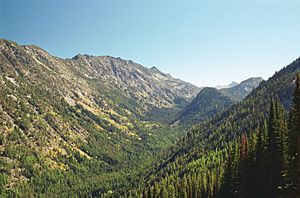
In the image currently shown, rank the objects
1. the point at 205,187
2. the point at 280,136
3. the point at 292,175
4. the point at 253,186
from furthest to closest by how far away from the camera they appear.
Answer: the point at 205,187
the point at 253,186
the point at 280,136
the point at 292,175

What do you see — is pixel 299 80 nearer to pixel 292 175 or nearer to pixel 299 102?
pixel 299 102

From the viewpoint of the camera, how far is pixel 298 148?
1677 inches

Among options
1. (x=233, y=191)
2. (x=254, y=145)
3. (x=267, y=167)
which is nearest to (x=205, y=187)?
(x=233, y=191)

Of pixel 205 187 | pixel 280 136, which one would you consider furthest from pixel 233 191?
pixel 205 187

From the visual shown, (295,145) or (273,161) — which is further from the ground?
(295,145)

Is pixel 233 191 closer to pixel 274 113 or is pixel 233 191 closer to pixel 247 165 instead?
pixel 247 165

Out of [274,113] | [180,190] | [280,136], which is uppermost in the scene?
[274,113]

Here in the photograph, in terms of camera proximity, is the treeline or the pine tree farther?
the treeline

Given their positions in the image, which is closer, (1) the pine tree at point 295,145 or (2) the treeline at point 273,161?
(1) the pine tree at point 295,145

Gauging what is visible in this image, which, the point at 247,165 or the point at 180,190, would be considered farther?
the point at 180,190

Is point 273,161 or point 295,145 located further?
point 273,161

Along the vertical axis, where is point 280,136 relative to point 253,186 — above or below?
above

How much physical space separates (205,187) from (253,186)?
3556 inches

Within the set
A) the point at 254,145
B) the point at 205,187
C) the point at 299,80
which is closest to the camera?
the point at 299,80
